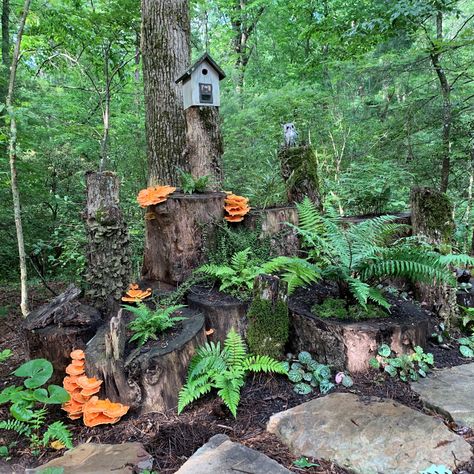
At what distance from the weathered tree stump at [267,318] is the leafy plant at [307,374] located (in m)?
0.18

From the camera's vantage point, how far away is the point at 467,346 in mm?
3432

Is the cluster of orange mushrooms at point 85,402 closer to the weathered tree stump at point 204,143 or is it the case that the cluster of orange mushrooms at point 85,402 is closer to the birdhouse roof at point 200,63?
the weathered tree stump at point 204,143

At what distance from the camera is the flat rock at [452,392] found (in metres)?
2.41

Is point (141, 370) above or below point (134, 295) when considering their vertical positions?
below

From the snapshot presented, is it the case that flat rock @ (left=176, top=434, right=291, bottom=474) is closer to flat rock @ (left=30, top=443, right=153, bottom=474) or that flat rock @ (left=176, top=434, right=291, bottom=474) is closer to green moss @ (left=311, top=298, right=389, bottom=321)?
flat rock @ (left=30, top=443, right=153, bottom=474)

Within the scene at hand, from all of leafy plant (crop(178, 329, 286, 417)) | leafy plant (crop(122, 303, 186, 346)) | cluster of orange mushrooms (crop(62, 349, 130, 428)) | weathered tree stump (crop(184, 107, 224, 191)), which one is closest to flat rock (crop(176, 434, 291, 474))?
leafy plant (crop(178, 329, 286, 417))

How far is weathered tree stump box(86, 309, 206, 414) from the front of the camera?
2725mm

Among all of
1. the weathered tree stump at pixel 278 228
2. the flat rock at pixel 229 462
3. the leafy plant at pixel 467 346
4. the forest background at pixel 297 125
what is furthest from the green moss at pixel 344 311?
the forest background at pixel 297 125

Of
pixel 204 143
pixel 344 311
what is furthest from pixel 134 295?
pixel 204 143

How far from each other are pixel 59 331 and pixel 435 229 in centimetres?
380

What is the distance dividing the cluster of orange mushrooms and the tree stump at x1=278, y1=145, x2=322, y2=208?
310cm

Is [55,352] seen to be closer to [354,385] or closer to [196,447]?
[196,447]

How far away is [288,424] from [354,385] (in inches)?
28.1

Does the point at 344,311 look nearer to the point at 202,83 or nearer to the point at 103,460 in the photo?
the point at 103,460
